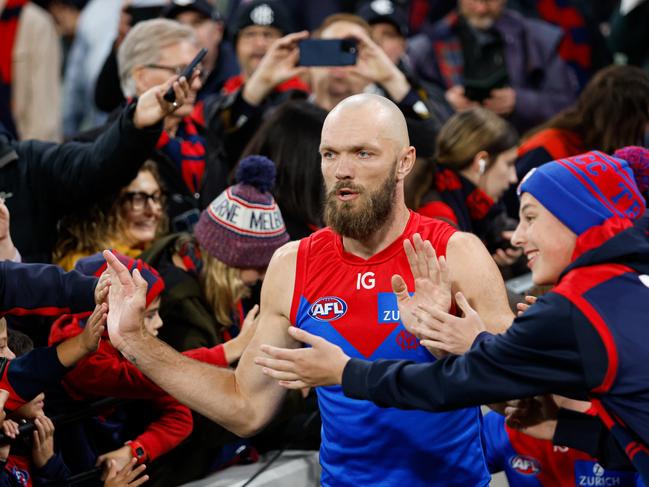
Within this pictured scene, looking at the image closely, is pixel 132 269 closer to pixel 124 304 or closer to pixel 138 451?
pixel 124 304

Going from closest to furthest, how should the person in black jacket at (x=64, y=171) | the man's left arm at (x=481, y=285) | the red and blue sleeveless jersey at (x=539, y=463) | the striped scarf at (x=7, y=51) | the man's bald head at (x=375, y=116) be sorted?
the man's left arm at (x=481, y=285), the man's bald head at (x=375, y=116), the red and blue sleeveless jersey at (x=539, y=463), the person in black jacket at (x=64, y=171), the striped scarf at (x=7, y=51)

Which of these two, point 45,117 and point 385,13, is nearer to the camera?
point 385,13

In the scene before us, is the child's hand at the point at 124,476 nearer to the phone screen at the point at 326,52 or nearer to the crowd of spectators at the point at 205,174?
the crowd of spectators at the point at 205,174

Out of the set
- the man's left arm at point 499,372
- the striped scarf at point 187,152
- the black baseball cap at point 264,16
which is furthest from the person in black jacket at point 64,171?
the black baseball cap at point 264,16

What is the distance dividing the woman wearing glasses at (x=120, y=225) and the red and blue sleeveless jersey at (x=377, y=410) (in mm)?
1644

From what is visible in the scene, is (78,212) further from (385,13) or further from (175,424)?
(385,13)

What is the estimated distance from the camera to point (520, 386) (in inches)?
137

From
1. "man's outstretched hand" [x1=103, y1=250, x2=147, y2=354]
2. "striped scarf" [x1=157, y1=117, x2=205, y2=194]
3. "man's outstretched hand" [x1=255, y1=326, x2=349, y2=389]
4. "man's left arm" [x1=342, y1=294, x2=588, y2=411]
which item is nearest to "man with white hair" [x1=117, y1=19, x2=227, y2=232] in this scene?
"striped scarf" [x1=157, y1=117, x2=205, y2=194]

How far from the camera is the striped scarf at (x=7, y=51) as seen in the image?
349 inches

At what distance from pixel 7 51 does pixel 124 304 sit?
17.8ft

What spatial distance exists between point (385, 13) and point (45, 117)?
2.77 metres

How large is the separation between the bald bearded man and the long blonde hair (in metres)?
0.96

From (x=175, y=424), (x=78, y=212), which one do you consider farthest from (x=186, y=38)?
(x=175, y=424)

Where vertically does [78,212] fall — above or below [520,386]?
below
